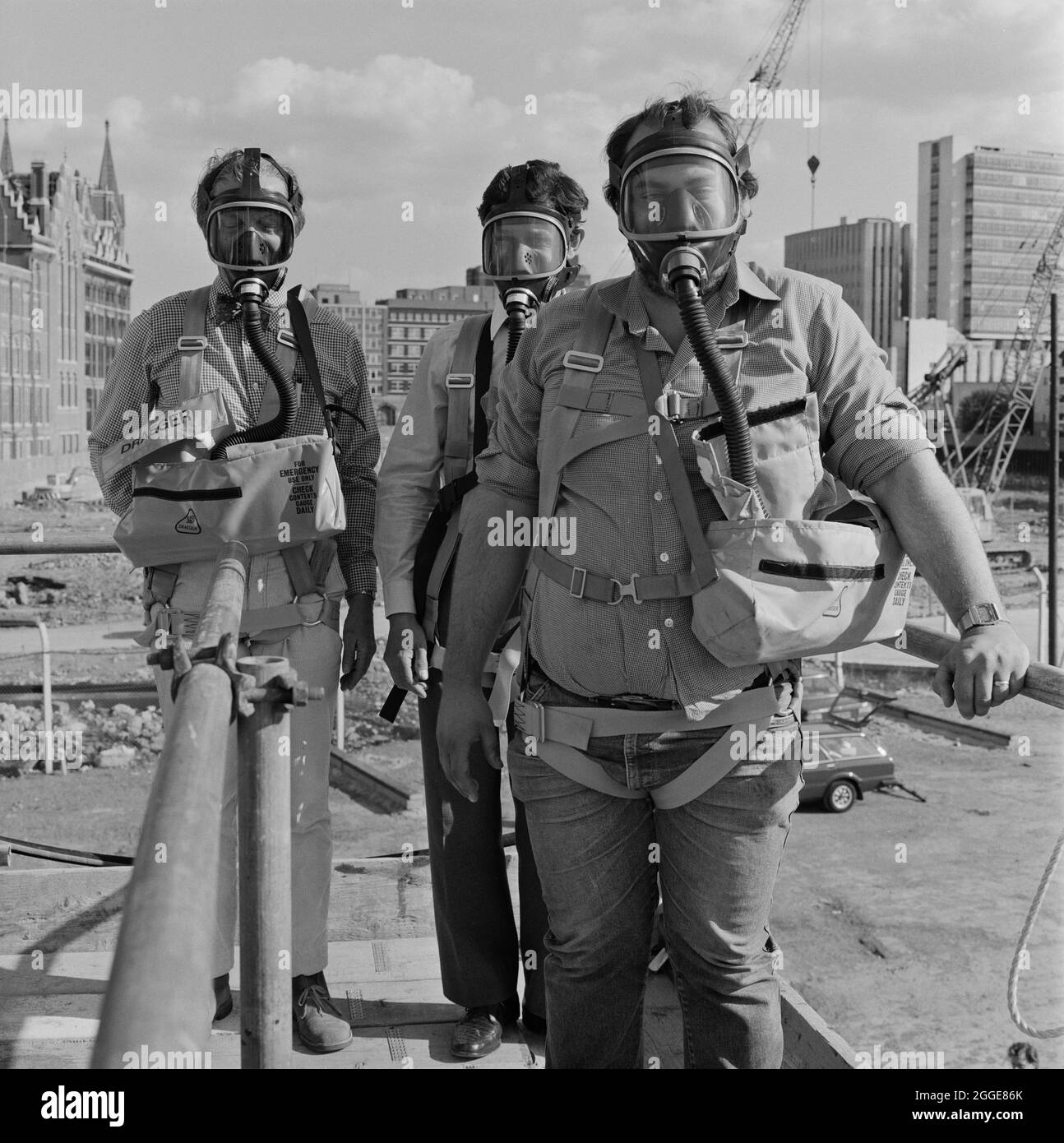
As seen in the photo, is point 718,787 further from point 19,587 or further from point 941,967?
point 19,587

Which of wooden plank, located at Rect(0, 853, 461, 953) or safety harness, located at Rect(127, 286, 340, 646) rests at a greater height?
safety harness, located at Rect(127, 286, 340, 646)

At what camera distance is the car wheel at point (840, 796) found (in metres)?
13.7

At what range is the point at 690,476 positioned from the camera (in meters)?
2.43

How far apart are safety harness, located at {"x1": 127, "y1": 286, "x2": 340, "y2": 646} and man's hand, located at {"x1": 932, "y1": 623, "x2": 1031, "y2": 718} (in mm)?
1781

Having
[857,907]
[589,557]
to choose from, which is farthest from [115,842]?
[589,557]

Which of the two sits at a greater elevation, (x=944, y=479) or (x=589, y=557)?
(x=944, y=479)

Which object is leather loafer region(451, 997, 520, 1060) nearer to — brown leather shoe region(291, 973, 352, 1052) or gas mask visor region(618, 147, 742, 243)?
brown leather shoe region(291, 973, 352, 1052)

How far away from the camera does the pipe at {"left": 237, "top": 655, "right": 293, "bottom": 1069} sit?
2.08m

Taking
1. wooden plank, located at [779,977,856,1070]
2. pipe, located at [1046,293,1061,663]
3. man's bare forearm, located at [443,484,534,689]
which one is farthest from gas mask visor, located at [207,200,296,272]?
pipe, located at [1046,293,1061,663]

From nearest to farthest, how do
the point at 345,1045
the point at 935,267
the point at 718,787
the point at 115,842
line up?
1. the point at 718,787
2. the point at 345,1045
3. the point at 115,842
4. the point at 935,267

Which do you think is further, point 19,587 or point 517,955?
point 19,587

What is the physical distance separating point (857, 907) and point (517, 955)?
781 cm

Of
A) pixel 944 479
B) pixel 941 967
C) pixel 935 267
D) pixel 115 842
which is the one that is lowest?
pixel 941 967

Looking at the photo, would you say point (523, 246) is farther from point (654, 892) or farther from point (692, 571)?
point (654, 892)
